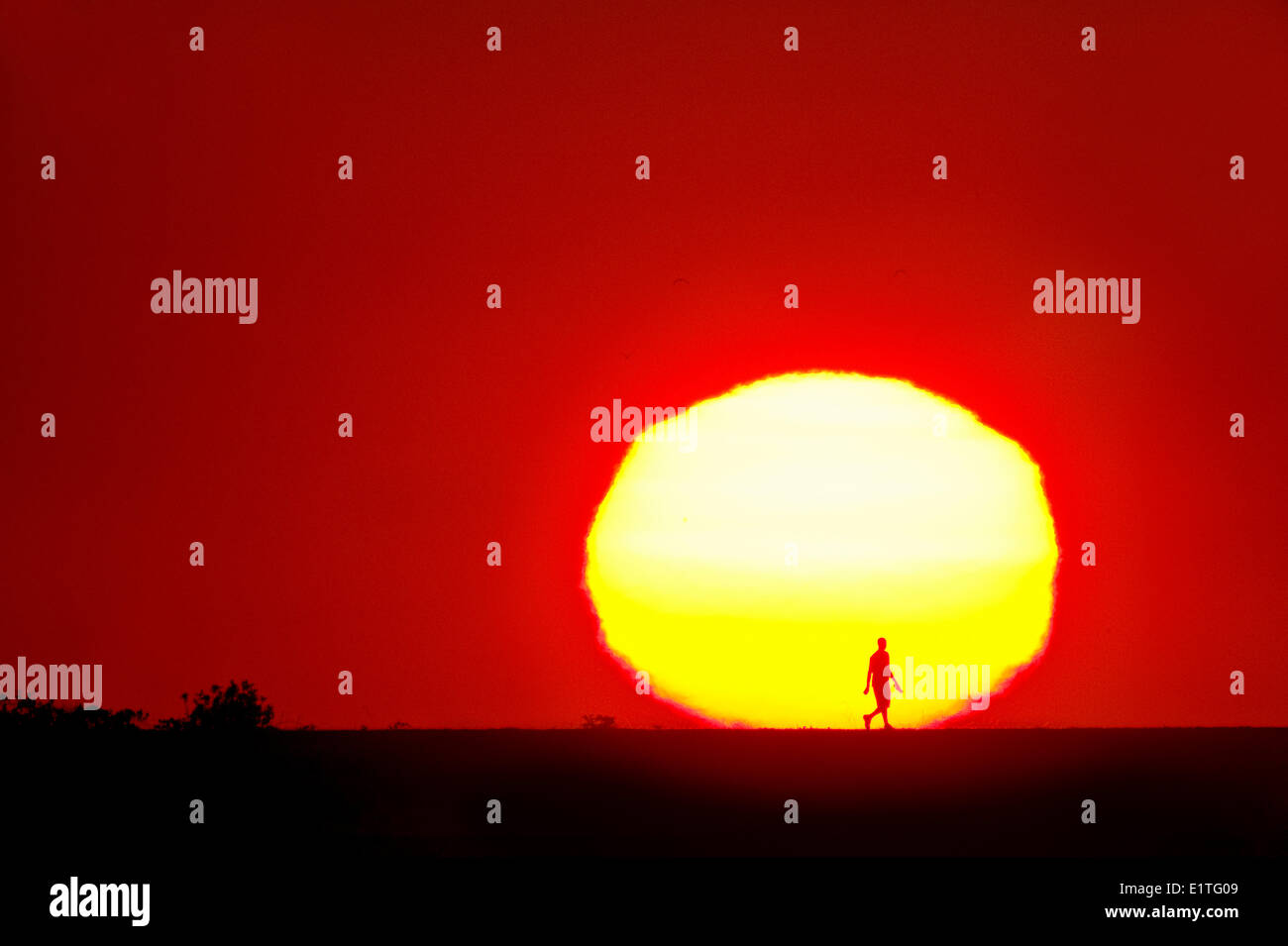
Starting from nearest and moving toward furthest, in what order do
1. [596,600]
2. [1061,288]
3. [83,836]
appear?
1. [83,836]
2. [1061,288]
3. [596,600]

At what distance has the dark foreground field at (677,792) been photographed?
13242 mm

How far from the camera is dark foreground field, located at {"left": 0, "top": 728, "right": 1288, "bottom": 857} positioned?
13242 mm

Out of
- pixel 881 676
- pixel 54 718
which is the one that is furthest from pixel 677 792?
pixel 54 718

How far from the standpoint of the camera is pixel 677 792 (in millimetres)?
14461

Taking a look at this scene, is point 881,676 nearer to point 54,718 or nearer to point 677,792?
point 677,792

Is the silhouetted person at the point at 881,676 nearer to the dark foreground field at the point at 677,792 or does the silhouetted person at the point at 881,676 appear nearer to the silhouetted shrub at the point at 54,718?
the dark foreground field at the point at 677,792

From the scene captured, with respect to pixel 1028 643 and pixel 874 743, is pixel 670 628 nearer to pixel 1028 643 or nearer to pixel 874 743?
pixel 1028 643

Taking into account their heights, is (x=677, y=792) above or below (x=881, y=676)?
below

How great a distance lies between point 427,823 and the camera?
13.8m

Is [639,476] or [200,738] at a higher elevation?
Answer: [639,476]

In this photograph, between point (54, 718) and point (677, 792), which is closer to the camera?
point (677, 792)

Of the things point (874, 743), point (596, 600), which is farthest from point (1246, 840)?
point (596, 600)
